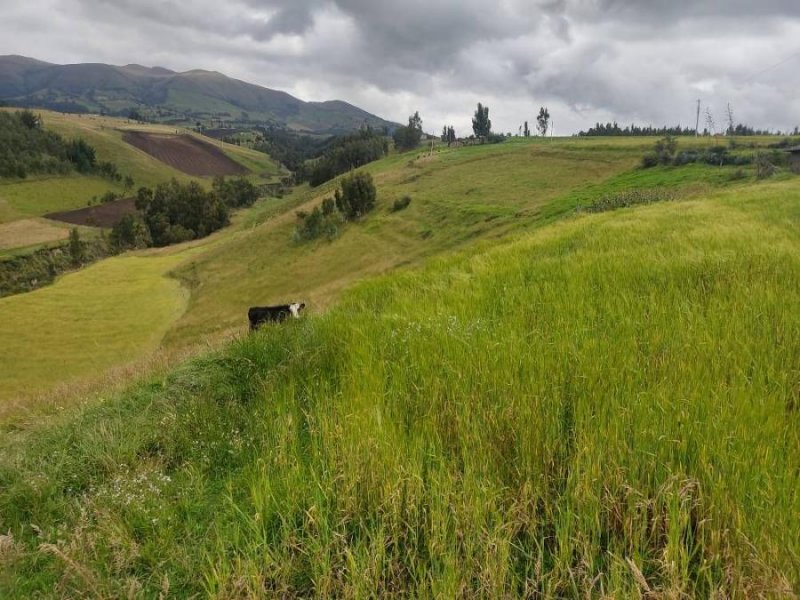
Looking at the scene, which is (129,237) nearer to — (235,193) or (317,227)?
(235,193)

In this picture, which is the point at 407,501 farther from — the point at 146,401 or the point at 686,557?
the point at 146,401

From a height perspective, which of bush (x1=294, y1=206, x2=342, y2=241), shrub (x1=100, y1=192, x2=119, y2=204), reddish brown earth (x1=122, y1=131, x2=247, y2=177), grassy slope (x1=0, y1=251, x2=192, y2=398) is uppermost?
reddish brown earth (x1=122, y1=131, x2=247, y2=177)

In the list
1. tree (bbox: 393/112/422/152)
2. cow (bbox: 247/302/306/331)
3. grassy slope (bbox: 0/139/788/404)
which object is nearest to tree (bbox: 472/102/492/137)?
tree (bbox: 393/112/422/152)

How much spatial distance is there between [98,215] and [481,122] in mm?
109904

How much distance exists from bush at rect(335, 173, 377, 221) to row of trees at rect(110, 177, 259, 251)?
42.4 metres

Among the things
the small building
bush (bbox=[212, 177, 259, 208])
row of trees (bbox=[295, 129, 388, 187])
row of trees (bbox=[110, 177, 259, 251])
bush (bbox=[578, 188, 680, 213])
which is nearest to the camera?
bush (bbox=[578, 188, 680, 213])

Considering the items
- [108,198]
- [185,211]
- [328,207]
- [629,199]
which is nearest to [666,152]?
[629,199]

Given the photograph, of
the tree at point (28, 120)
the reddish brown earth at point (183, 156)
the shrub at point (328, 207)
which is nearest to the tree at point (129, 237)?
the shrub at point (328, 207)

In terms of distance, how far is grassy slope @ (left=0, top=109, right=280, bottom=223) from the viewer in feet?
382

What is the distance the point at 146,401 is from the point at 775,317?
23.1 feet

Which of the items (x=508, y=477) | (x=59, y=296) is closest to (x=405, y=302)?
(x=508, y=477)

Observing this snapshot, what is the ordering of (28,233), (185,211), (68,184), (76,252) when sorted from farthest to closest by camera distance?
(68,184), (185,211), (28,233), (76,252)

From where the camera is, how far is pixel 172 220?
93812 mm

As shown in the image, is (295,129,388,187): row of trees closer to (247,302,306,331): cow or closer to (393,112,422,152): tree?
(393,112,422,152): tree
